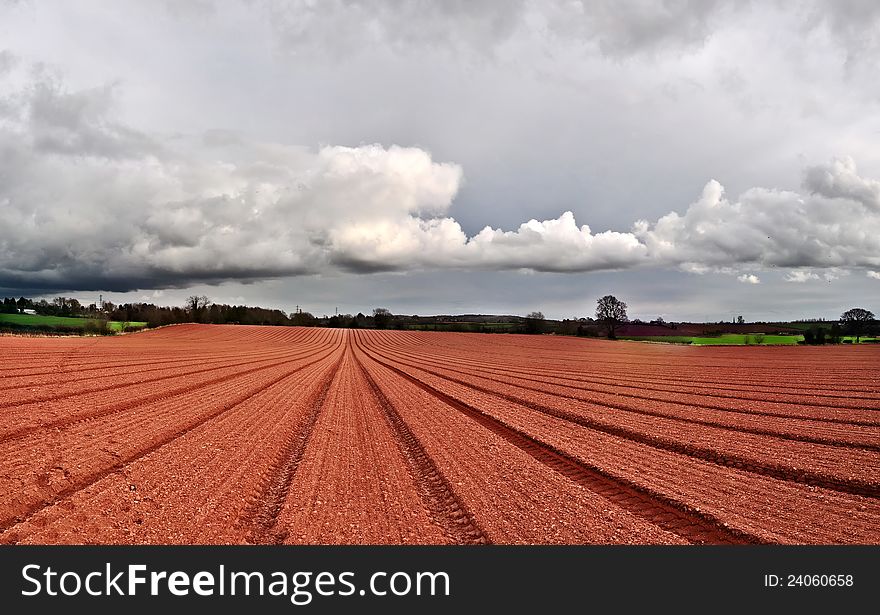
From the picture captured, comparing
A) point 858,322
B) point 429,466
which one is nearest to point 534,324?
point 858,322

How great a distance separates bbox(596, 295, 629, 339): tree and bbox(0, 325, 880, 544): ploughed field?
262ft

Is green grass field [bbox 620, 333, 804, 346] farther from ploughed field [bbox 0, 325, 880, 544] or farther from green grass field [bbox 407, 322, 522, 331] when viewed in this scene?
ploughed field [bbox 0, 325, 880, 544]

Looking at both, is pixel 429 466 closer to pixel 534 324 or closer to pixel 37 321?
pixel 534 324

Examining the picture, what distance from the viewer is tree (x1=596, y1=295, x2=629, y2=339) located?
335 feet

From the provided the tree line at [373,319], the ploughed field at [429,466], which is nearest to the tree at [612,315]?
the tree line at [373,319]

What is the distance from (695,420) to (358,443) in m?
11.4

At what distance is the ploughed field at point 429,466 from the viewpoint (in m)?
7.78

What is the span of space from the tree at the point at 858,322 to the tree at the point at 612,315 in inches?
1511

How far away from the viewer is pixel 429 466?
1120 cm

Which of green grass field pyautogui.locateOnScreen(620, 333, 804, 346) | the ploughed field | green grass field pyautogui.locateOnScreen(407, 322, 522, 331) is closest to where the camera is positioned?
the ploughed field

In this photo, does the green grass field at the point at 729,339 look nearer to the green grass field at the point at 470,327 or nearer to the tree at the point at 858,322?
the tree at the point at 858,322

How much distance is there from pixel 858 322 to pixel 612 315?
42.3 metres

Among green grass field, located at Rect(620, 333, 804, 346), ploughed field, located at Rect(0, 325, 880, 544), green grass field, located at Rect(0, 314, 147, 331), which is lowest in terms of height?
ploughed field, located at Rect(0, 325, 880, 544)

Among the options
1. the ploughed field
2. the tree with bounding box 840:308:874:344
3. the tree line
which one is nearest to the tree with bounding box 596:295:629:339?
the tree line
